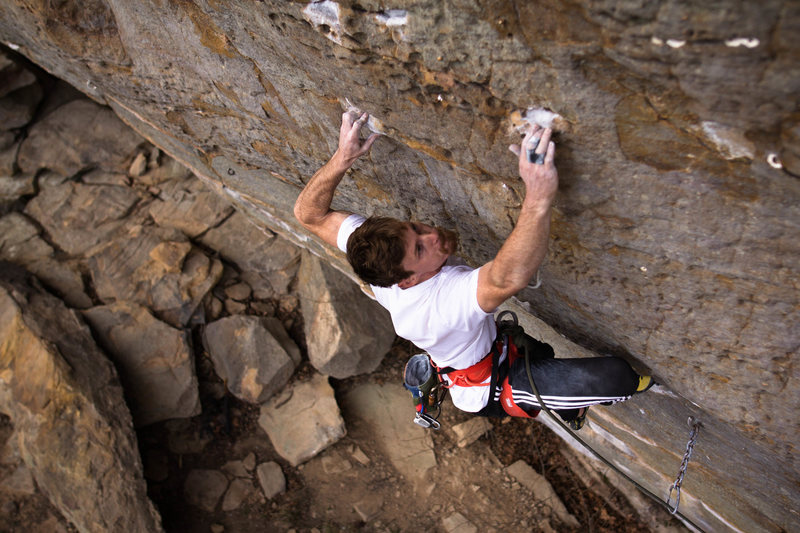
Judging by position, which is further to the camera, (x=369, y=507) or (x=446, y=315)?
(x=369, y=507)

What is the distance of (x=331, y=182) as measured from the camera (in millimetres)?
2770

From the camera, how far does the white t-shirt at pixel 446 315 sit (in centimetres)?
237

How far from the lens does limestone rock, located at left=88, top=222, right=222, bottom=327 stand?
5316mm

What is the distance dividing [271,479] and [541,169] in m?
4.17

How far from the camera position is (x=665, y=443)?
3.47 meters

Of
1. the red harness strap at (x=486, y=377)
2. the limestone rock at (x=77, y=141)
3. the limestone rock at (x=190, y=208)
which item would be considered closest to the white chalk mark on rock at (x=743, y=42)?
the red harness strap at (x=486, y=377)

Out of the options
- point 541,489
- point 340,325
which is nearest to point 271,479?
point 340,325

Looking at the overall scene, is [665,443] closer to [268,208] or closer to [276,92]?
[276,92]

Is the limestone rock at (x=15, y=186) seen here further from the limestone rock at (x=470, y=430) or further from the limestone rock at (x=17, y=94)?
the limestone rock at (x=470, y=430)

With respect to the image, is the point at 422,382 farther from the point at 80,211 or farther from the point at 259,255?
the point at 80,211

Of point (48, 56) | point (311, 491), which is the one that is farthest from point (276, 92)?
point (311, 491)

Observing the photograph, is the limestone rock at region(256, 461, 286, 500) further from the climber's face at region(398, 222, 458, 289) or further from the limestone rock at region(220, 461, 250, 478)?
A: the climber's face at region(398, 222, 458, 289)

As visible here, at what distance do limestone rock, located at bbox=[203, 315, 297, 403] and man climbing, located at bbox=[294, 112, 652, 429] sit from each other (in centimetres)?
257

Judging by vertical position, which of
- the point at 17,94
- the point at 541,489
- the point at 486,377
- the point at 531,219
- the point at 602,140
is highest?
the point at 602,140
